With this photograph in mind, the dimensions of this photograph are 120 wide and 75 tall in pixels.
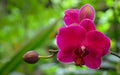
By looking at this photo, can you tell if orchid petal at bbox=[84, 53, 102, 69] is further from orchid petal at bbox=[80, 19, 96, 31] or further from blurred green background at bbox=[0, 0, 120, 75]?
blurred green background at bbox=[0, 0, 120, 75]

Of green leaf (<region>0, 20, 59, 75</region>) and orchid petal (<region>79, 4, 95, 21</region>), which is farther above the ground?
orchid petal (<region>79, 4, 95, 21</region>)

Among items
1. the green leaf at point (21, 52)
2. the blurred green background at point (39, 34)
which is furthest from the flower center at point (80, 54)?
the green leaf at point (21, 52)

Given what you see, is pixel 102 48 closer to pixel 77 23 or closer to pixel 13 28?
pixel 77 23

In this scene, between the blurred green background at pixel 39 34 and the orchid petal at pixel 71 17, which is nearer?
the orchid petal at pixel 71 17

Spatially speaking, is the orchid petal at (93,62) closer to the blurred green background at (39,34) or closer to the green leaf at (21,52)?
the blurred green background at (39,34)

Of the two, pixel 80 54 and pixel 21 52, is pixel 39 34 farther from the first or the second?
pixel 80 54

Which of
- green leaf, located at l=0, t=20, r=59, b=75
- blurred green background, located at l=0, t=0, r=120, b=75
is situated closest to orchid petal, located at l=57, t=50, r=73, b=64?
blurred green background, located at l=0, t=0, r=120, b=75

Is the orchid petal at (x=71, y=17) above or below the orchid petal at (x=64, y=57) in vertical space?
above

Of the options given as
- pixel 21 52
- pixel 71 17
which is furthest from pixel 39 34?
pixel 71 17
